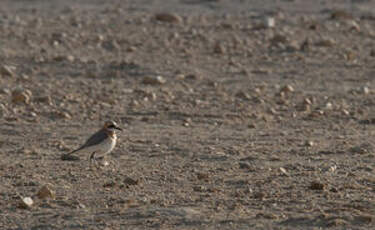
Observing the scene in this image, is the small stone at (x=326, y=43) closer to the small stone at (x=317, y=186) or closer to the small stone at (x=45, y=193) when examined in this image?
the small stone at (x=317, y=186)

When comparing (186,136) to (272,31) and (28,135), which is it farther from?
(272,31)

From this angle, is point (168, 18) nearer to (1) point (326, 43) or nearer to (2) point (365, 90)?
(1) point (326, 43)

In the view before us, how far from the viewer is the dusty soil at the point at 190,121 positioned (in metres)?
6.97

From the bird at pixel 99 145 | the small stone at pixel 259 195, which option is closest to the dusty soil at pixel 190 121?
the small stone at pixel 259 195

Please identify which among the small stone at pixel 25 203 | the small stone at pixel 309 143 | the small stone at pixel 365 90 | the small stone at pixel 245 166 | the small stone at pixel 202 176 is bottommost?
the small stone at pixel 365 90

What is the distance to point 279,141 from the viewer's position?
9.70m

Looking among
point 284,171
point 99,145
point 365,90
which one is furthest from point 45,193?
point 365,90

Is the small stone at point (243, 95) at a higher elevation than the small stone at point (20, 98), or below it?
below

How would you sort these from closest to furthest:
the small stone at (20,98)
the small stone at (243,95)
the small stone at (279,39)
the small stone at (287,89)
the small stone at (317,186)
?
the small stone at (317,186) < the small stone at (20,98) < the small stone at (243,95) < the small stone at (287,89) < the small stone at (279,39)

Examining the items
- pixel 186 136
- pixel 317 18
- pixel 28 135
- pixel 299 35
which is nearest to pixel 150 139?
pixel 186 136

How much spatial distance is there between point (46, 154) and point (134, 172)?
3.40 feet

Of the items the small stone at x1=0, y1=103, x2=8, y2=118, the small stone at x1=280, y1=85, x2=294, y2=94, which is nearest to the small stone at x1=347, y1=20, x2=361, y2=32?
the small stone at x1=280, y1=85, x2=294, y2=94

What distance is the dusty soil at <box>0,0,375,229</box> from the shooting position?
6.97m

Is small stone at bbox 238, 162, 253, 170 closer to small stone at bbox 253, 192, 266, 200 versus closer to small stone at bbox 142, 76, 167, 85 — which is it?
small stone at bbox 253, 192, 266, 200
